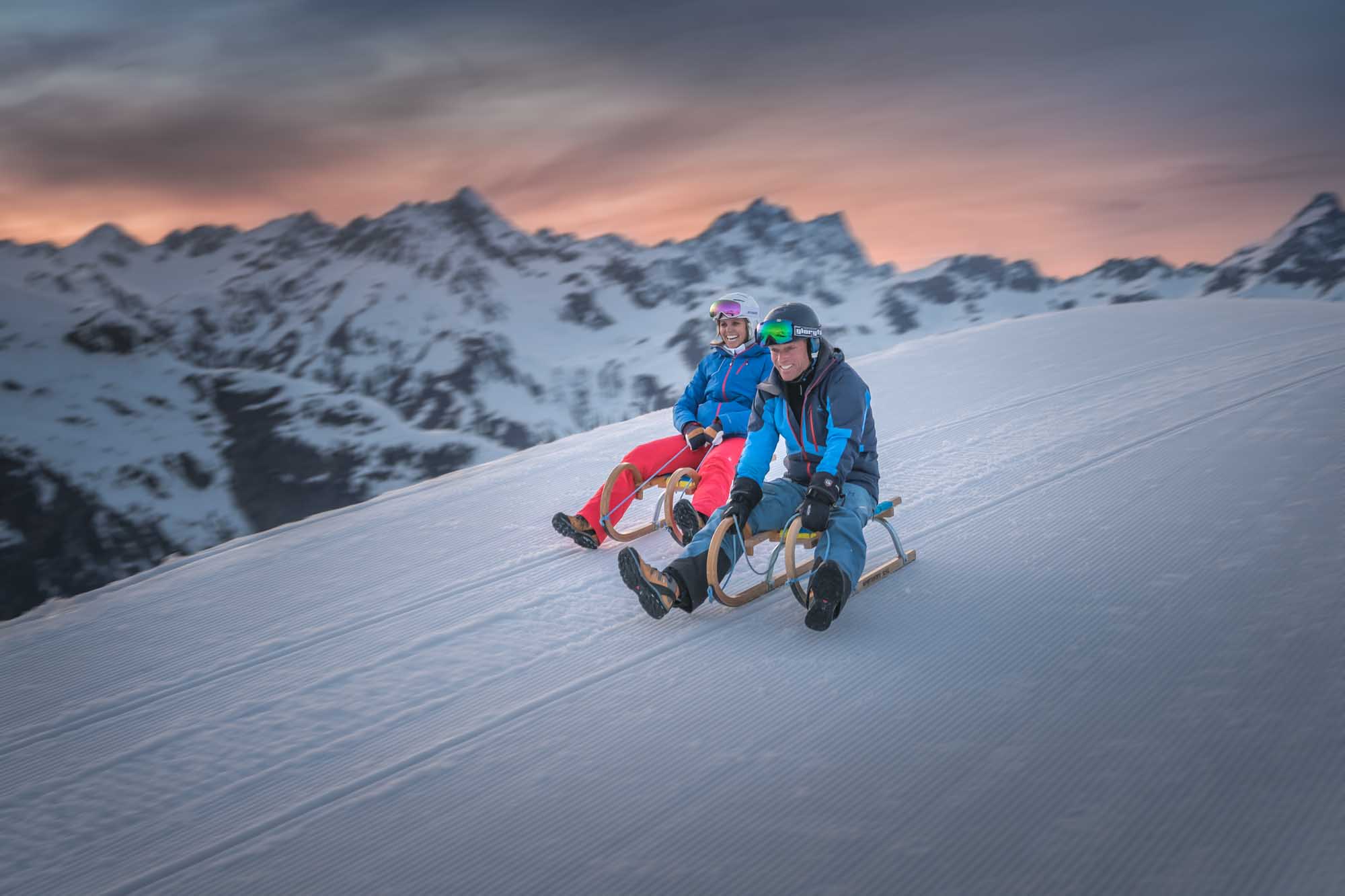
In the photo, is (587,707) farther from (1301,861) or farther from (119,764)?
(1301,861)

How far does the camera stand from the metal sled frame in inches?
211

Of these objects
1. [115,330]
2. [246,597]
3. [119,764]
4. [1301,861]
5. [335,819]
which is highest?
[115,330]

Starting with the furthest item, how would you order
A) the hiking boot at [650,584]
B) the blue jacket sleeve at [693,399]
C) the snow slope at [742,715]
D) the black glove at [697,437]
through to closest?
the blue jacket sleeve at [693,399]
the black glove at [697,437]
the hiking boot at [650,584]
the snow slope at [742,715]

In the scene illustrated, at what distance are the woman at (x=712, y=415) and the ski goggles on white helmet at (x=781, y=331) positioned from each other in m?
1.40

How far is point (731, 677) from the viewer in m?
3.48

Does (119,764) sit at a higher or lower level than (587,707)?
higher

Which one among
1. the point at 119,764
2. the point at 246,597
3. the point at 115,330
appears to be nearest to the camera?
the point at 119,764

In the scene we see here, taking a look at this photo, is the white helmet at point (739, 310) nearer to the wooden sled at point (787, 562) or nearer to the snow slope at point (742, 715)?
the snow slope at point (742, 715)

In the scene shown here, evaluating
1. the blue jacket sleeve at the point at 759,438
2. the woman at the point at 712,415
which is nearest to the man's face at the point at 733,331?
the woman at the point at 712,415

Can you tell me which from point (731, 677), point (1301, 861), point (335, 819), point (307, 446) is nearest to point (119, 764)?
point (335, 819)

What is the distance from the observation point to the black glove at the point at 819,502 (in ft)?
12.6

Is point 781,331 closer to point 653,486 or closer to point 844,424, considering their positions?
point 844,424

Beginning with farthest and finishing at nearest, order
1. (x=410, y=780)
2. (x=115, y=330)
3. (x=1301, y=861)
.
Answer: (x=115, y=330), (x=410, y=780), (x=1301, y=861)

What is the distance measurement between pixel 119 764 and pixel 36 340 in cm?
23193
